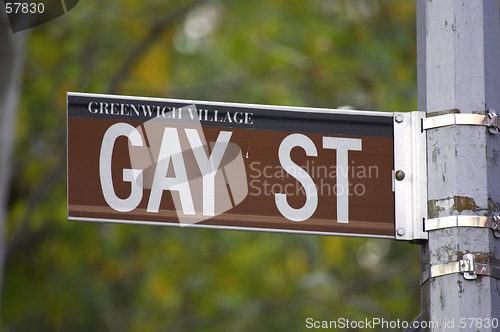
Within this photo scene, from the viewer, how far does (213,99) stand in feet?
24.8

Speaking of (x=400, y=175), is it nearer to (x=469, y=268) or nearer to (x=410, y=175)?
(x=410, y=175)

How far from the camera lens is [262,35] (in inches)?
311

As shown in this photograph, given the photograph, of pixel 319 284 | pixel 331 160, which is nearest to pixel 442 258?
pixel 331 160

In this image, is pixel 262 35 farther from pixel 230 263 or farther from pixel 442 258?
pixel 442 258

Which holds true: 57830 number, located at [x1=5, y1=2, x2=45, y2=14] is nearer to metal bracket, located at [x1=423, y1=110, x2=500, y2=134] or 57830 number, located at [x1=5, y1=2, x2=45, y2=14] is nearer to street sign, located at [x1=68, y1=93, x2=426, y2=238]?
street sign, located at [x1=68, y1=93, x2=426, y2=238]

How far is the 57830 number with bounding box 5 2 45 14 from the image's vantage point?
17.5 ft

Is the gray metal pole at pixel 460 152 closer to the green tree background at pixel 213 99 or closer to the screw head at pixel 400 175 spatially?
the screw head at pixel 400 175

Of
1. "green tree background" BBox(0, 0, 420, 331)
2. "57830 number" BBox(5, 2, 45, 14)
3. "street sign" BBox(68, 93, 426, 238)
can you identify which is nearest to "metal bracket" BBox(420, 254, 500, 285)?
"street sign" BBox(68, 93, 426, 238)

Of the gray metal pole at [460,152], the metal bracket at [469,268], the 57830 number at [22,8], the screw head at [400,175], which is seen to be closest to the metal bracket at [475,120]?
the gray metal pole at [460,152]

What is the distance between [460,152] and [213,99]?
591 centimetres

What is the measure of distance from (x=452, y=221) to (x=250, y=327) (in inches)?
228

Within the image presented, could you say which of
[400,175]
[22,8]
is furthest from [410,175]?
[22,8]

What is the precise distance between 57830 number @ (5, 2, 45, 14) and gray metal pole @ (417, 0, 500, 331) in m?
4.30

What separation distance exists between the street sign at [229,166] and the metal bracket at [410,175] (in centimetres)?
4
